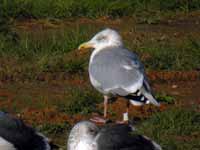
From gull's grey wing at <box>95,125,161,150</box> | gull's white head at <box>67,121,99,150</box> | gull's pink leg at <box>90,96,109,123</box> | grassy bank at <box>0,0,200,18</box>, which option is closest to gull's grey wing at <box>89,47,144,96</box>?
gull's pink leg at <box>90,96,109,123</box>

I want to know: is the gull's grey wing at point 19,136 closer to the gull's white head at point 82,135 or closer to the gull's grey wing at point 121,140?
the gull's white head at point 82,135

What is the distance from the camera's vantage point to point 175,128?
890 cm

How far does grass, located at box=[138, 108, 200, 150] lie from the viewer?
8391 millimetres

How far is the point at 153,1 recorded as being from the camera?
16.0 metres

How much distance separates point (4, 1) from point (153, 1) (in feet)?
8.33

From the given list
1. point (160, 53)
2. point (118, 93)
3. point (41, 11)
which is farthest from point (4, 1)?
point (118, 93)

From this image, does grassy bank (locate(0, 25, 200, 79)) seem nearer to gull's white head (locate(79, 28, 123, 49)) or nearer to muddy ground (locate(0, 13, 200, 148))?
muddy ground (locate(0, 13, 200, 148))

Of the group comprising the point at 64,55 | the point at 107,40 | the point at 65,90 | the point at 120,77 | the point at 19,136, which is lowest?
the point at 65,90

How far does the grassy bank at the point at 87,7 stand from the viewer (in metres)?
14.9

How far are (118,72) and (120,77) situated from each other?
3.2 inches

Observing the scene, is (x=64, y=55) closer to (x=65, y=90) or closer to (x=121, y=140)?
(x=65, y=90)

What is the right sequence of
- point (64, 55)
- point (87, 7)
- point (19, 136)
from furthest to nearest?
point (87, 7) < point (64, 55) < point (19, 136)

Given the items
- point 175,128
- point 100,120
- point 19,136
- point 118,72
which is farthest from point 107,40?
point 19,136

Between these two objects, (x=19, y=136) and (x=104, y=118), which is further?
(x=104, y=118)
